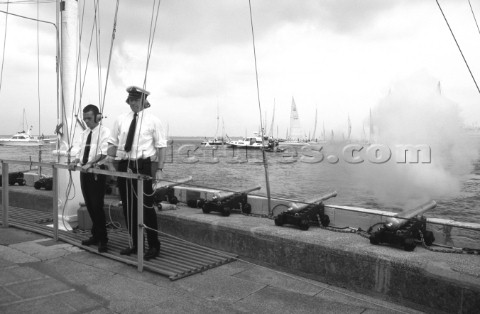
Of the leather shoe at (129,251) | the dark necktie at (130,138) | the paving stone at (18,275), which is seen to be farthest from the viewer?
the leather shoe at (129,251)

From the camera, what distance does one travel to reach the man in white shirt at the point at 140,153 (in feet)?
14.6

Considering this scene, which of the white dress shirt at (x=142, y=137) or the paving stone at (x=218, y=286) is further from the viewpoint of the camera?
the white dress shirt at (x=142, y=137)

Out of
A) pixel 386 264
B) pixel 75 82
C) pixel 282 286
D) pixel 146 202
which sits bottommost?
pixel 282 286

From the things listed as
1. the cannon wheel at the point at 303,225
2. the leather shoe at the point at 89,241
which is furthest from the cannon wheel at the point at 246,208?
the leather shoe at the point at 89,241

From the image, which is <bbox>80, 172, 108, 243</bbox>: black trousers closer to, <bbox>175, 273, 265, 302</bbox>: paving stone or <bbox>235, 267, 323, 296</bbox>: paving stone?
<bbox>175, 273, 265, 302</bbox>: paving stone

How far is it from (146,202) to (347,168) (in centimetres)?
5724

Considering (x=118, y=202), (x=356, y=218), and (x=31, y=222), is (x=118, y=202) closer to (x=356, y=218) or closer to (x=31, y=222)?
(x=31, y=222)

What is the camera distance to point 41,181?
349 inches

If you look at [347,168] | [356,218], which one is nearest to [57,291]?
[356,218]

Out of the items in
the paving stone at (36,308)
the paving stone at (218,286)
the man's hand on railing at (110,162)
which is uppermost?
the man's hand on railing at (110,162)

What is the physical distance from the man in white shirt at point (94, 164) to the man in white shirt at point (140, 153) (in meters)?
0.48

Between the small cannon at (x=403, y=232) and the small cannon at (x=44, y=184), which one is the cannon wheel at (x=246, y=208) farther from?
the small cannon at (x=44, y=184)

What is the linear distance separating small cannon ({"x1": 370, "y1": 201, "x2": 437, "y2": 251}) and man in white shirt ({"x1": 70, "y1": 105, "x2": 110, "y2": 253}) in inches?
130

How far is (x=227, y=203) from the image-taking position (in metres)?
6.07
